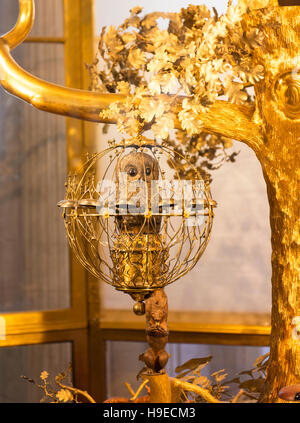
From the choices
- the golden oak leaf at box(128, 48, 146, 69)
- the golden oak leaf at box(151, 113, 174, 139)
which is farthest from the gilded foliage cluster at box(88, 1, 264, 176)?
the golden oak leaf at box(128, 48, 146, 69)

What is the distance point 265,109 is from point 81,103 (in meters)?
0.35

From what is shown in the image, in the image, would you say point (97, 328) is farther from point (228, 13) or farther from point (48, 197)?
point (228, 13)

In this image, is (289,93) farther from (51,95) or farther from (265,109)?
(51,95)

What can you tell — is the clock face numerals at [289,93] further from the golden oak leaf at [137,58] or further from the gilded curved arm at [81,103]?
the golden oak leaf at [137,58]

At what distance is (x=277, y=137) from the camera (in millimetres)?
1111

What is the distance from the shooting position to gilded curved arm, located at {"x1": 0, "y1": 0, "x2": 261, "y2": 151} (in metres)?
1.12

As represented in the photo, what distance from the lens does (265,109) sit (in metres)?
1.11

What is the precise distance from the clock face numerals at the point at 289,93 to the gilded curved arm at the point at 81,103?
0.06m

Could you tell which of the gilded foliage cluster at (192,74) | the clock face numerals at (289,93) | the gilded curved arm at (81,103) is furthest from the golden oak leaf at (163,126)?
the clock face numerals at (289,93)

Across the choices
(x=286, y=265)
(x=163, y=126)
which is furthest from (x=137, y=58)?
(x=286, y=265)

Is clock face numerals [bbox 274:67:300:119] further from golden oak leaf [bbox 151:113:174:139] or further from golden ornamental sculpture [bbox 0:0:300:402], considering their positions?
golden oak leaf [bbox 151:113:174:139]
